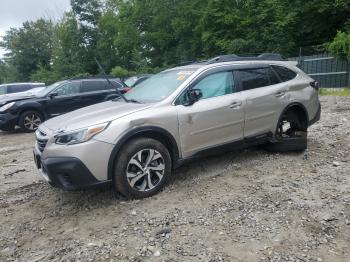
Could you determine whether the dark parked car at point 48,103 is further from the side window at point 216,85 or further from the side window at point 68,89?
the side window at point 216,85

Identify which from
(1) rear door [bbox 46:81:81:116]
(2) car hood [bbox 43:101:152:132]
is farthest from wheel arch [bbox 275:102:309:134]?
(1) rear door [bbox 46:81:81:116]

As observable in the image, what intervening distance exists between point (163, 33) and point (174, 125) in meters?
38.6

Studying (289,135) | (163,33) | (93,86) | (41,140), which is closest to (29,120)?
(93,86)

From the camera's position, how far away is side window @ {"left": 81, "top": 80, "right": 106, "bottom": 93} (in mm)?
12039

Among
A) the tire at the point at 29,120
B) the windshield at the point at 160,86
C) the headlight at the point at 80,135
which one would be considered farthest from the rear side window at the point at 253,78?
the tire at the point at 29,120

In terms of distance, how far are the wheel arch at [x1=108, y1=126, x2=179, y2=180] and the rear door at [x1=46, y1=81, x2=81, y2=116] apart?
7.52 m

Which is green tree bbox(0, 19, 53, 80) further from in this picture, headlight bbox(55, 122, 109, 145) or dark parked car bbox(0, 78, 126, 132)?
headlight bbox(55, 122, 109, 145)

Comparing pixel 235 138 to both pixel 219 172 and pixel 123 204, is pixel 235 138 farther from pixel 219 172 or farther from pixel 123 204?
pixel 123 204

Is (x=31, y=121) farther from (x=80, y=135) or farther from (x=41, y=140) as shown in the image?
(x=80, y=135)

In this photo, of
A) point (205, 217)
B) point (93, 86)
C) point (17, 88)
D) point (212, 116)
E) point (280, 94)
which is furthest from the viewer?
point (17, 88)

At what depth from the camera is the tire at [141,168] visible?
176 inches

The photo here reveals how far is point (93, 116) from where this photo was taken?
4684 millimetres

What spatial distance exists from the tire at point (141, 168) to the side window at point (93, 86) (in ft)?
25.8

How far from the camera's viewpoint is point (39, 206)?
4.87 metres
